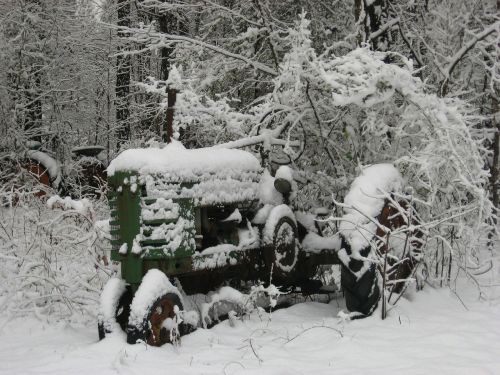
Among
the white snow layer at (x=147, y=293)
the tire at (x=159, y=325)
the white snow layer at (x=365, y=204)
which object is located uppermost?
the white snow layer at (x=365, y=204)

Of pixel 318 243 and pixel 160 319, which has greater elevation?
pixel 318 243

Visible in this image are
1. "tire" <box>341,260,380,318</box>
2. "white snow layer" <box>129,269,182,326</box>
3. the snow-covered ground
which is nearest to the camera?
the snow-covered ground

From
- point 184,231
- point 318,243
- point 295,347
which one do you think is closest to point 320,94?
point 318,243

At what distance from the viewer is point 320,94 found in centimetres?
609

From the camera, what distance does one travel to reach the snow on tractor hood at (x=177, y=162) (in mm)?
4238

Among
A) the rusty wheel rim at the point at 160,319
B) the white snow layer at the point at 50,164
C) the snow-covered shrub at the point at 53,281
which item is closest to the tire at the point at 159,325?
the rusty wheel rim at the point at 160,319

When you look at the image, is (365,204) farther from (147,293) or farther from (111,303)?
(111,303)

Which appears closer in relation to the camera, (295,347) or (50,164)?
(295,347)

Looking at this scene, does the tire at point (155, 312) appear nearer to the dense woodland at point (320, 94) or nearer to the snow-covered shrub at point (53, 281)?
the snow-covered shrub at point (53, 281)

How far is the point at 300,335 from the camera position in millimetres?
4289

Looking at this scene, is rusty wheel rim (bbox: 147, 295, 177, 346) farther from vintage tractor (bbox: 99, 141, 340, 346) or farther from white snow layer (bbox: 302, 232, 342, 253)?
white snow layer (bbox: 302, 232, 342, 253)

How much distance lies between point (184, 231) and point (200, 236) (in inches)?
9.7

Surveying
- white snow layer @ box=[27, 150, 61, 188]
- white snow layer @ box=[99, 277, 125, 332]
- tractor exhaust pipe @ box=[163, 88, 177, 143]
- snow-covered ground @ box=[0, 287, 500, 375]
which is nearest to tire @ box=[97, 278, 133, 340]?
white snow layer @ box=[99, 277, 125, 332]

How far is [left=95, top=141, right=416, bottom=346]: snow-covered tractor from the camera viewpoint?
420cm
